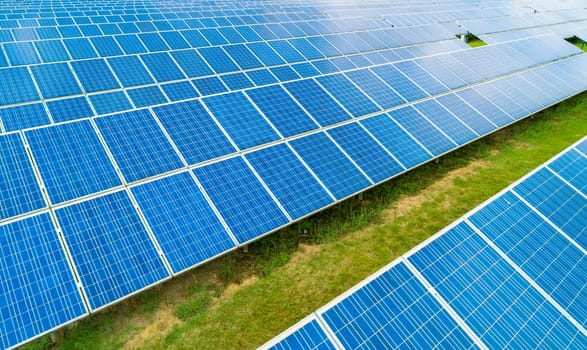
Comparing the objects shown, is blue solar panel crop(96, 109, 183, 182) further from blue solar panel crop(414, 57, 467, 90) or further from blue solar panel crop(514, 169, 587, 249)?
blue solar panel crop(414, 57, 467, 90)

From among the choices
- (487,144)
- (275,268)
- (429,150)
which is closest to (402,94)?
(429,150)

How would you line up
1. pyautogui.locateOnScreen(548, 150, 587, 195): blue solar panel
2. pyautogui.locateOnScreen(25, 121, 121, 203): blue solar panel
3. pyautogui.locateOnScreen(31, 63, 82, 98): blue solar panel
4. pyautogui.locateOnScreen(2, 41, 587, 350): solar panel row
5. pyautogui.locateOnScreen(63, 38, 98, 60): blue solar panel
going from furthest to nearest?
pyautogui.locateOnScreen(63, 38, 98, 60): blue solar panel → pyautogui.locateOnScreen(31, 63, 82, 98): blue solar panel → pyautogui.locateOnScreen(548, 150, 587, 195): blue solar panel → pyautogui.locateOnScreen(25, 121, 121, 203): blue solar panel → pyautogui.locateOnScreen(2, 41, 587, 350): solar panel row

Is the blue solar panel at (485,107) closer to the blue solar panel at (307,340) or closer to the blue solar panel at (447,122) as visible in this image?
the blue solar panel at (447,122)

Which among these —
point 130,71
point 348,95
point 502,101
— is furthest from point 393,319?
point 502,101

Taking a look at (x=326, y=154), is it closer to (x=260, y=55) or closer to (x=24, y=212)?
(x=24, y=212)

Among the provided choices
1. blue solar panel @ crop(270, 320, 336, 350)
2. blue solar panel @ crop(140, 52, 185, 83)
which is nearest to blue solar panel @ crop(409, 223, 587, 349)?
blue solar panel @ crop(270, 320, 336, 350)

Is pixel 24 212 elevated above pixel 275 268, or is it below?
above

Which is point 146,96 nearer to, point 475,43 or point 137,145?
point 137,145

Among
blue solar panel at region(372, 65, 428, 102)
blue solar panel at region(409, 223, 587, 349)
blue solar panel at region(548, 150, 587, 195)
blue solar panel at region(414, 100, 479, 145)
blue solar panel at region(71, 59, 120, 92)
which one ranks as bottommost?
blue solar panel at region(71, 59, 120, 92)
